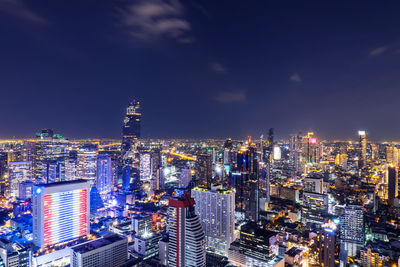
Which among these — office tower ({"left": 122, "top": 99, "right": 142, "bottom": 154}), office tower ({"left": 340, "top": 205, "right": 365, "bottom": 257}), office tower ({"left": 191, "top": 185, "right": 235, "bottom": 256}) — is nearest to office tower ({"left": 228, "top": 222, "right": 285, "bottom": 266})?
office tower ({"left": 191, "top": 185, "right": 235, "bottom": 256})

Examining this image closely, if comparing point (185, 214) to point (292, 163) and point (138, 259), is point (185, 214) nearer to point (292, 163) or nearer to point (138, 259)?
point (138, 259)

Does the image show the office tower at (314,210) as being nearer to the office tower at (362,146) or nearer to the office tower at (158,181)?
the office tower at (158,181)

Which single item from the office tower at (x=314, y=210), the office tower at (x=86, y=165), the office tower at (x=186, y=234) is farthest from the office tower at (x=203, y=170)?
the office tower at (x=186, y=234)

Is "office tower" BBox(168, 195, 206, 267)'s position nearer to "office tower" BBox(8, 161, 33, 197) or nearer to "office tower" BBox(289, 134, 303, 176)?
"office tower" BBox(8, 161, 33, 197)

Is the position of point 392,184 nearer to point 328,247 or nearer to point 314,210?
point 314,210

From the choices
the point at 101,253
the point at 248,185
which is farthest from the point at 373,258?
the point at 101,253

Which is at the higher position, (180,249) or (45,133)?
(45,133)

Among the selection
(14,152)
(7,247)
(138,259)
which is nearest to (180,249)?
(138,259)
